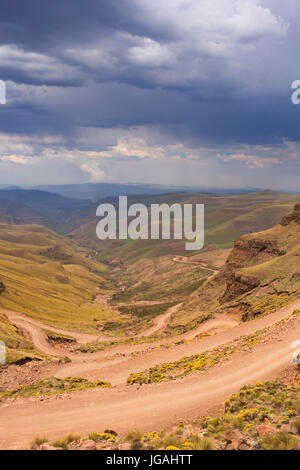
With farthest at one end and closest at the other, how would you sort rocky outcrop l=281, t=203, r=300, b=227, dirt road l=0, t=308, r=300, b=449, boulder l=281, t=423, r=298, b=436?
rocky outcrop l=281, t=203, r=300, b=227, dirt road l=0, t=308, r=300, b=449, boulder l=281, t=423, r=298, b=436

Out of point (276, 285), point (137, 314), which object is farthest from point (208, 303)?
point (137, 314)

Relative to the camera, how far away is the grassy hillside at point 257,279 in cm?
5887

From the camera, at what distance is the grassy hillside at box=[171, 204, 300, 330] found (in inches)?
2318

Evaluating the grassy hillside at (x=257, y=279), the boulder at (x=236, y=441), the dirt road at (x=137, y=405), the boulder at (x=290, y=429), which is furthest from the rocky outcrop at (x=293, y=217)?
the boulder at (x=236, y=441)

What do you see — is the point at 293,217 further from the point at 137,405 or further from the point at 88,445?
the point at 88,445

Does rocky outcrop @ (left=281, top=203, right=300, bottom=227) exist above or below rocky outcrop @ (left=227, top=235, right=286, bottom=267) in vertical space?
above

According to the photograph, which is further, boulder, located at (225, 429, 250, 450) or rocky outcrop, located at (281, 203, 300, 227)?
rocky outcrop, located at (281, 203, 300, 227)

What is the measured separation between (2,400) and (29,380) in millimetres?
7044

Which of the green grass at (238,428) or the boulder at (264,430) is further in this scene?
the boulder at (264,430)

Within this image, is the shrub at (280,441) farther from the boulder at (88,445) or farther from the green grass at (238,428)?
the boulder at (88,445)

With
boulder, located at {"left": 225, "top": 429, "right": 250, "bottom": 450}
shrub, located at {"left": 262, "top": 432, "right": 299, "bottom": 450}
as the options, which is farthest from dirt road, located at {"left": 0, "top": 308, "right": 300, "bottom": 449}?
shrub, located at {"left": 262, "top": 432, "right": 299, "bottom": 450}

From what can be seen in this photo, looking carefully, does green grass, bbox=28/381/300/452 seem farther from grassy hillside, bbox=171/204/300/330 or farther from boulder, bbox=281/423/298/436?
grassy hillside, bbox=171/204/300/330

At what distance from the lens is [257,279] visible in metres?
70.6
